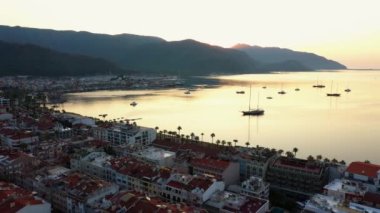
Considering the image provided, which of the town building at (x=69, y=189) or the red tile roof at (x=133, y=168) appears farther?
the red tile roof at (x=133, y=168)

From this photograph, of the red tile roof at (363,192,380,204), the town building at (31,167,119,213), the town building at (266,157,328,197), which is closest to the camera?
the red tile roof at (363,192,380,204)

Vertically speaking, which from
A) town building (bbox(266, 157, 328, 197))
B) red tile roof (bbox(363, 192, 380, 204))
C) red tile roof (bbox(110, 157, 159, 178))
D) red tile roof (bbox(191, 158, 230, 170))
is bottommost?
town building (bbox(266, 157, 328, 197))

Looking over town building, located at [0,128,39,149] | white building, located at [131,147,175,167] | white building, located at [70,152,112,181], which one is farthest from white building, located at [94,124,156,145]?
white building, located at [70,152,112,181]

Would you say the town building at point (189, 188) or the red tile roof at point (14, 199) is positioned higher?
the red tile roof at point (14, 199)

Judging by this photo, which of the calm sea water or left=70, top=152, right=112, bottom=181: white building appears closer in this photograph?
left=70, top=152, right=112, bottom=181: white building

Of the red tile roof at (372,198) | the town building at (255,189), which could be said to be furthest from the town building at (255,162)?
the red tile roof at (372,198)

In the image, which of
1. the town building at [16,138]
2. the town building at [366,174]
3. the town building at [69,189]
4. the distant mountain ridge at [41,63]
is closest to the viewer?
the town building at [69,189]

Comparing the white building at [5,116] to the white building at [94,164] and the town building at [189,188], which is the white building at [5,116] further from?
the town building at [189,188]

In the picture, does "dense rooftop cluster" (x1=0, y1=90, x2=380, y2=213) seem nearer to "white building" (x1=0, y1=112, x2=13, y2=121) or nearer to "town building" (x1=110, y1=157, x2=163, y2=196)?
"town building" (x1=110, y1=157, x2=163, y2=196)

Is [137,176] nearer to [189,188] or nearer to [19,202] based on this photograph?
[189,188]
